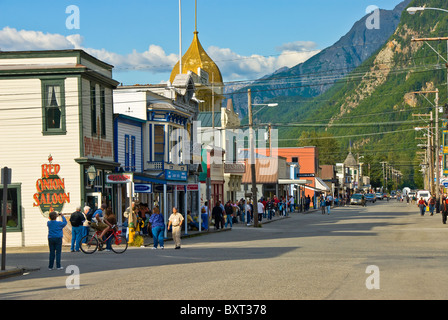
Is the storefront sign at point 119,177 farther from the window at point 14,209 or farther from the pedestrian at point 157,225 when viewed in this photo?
the pedestrian at point 157,225

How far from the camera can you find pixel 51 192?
31734 millimetres

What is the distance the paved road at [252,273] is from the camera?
560 inches

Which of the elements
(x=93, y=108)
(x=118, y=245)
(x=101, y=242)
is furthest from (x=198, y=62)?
(x=101, y=242)

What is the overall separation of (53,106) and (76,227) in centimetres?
686

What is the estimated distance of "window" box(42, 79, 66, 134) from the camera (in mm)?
31992

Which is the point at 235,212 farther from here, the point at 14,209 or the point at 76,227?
the point at 76,227

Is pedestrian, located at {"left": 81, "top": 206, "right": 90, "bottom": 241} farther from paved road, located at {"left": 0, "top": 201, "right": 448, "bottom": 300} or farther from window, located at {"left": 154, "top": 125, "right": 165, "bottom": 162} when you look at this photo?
window, located at {"left": 154, "top": 125, "right": 165, "bottom": 162}

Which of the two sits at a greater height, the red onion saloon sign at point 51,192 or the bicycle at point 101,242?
the red onion saloon sign at point 51,192

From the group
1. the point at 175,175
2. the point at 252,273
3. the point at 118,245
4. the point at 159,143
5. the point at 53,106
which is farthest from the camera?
the point at 159,143

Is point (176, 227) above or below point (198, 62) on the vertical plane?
below

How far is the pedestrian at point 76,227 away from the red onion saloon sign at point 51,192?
156 inches

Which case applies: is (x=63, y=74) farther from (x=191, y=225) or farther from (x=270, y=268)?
(x=270, y=268)

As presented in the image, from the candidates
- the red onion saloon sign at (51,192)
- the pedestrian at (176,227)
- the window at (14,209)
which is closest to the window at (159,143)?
the red onion saloon sign at (51,192)
